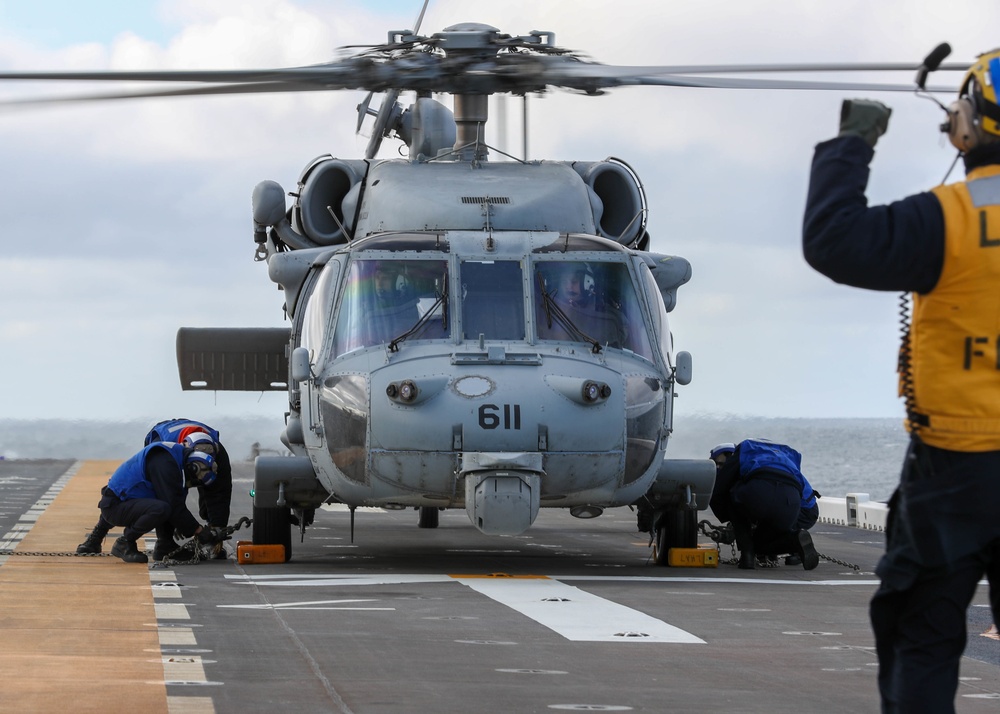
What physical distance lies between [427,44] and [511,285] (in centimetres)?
199

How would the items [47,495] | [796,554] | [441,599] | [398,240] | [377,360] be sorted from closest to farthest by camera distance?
[441,599]
[377,360]
[398,240]
[796,554]
[47,495]

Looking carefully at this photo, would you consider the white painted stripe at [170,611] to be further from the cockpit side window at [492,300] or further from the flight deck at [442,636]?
the cockpit side window at [492,300]

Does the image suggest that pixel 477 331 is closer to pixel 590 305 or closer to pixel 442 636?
pixel 590 305

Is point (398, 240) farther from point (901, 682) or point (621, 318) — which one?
point (901, 682)

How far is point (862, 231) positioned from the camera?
399cm

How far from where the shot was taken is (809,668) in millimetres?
7172

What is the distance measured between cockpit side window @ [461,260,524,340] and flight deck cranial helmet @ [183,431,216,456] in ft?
10.1

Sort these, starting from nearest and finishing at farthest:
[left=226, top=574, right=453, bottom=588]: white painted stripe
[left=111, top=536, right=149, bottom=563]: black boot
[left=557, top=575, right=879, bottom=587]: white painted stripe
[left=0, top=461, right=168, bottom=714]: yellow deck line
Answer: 1. [left=0, top=461, right=168, bottom=714]: yellow deck line
2. [left=226, top=574, right=453, bottom=588]: white painted stripe
3. [left=557, top=575, right=879, bottom=587]: white painted stripe
4. [left=111, top=536, right=149, bottom=563]: black boot

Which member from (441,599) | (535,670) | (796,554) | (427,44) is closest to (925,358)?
(535,670)

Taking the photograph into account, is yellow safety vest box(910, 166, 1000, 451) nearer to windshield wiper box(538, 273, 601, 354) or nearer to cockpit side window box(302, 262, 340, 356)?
windshield wiper box(538, 273, 601, 354)

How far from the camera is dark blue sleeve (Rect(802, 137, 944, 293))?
4.00 m

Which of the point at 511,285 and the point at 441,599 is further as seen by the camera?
the point at 511,285

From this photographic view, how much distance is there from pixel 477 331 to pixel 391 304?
0.75 meters

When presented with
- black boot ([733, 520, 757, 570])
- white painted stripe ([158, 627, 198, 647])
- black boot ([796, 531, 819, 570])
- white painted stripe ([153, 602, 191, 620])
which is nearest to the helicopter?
black boot ([733, 520, 757, 570])
